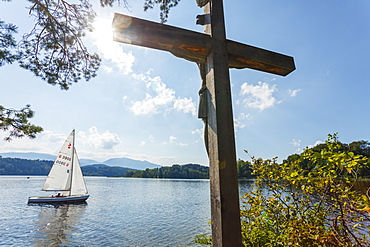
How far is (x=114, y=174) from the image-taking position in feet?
500

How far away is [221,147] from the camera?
157 cm

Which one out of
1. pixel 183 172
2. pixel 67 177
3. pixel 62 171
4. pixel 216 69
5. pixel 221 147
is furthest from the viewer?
pixel 183 172

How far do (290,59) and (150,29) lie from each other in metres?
1.57

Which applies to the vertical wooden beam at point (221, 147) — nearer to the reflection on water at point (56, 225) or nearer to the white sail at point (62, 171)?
the reflection on water at point (56, 225)

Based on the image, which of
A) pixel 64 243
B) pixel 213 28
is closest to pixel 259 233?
pixel 213 28

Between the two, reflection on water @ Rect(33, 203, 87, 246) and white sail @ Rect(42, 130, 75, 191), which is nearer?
reflection on water @ Rect(33, 203, 87, 246)

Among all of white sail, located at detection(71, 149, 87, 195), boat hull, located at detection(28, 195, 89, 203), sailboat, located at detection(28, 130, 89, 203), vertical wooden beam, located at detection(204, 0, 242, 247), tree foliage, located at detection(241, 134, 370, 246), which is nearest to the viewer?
vertical wooden beam, located at detection(204, 0, 242, 247)

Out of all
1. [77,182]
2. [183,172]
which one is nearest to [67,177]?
[77,182]

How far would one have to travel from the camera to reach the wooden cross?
58.1 inches

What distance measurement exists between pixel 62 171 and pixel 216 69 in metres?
27.0

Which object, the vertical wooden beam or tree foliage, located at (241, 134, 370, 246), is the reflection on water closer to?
tree foliage, located at (241, 134, 370, 246)

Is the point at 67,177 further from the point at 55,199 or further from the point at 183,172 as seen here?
the point at 183,172

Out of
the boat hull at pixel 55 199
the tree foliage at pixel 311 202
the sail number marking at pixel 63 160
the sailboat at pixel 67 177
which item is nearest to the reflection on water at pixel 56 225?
the boat hull at pixel 55 199

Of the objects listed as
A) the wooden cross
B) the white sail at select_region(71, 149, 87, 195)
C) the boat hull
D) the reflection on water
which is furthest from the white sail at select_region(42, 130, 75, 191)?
the wooden cross
